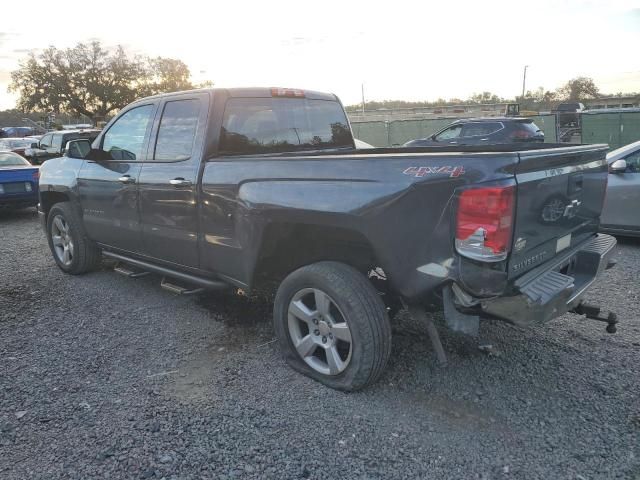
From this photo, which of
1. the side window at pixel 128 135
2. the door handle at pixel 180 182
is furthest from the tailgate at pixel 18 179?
the door handle at pixel 180 182

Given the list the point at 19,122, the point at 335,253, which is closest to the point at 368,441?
the point at 335,253

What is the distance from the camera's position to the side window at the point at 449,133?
14.7 m

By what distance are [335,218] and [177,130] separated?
186 centimetres

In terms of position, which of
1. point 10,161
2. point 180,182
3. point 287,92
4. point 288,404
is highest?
point 287,92

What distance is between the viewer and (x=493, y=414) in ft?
9.70

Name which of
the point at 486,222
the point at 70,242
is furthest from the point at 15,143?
the point at 486,222

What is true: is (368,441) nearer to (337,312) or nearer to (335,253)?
(337,312)

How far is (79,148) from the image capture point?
5051 mm

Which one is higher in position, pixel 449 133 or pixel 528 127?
pixel 528 127

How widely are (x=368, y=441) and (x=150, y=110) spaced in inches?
130

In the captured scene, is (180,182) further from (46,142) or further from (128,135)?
(46,142)

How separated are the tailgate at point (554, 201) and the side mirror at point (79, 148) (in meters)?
4.23

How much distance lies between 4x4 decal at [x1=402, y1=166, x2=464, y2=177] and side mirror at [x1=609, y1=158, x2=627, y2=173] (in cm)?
501

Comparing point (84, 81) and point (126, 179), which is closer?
point (126, 179)
